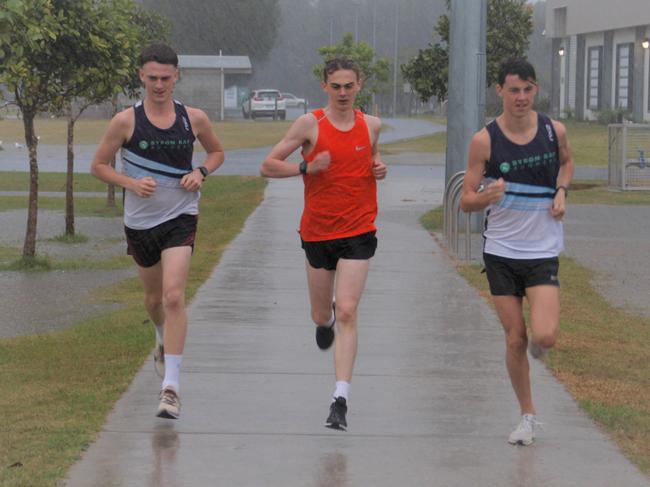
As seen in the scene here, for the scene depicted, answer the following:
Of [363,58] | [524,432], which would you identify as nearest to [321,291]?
[524,432]

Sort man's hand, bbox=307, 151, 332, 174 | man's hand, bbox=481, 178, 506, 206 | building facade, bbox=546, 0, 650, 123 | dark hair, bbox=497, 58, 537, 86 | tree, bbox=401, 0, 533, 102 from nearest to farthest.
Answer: man's hand, bbox=481, 178, 506, 206, dark hair, bbox=497, 58, 537, 86, man's hand, bbox=307, 151, 332, 174, tree, bbox=401, 0, 533, 102, building facade, bbox=546, 0, 650, 123

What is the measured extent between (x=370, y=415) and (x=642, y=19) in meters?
52.8

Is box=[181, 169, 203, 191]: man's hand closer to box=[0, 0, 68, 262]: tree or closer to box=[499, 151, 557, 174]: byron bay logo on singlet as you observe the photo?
box=[499, 151, 557, 174]: byron bay logo on singlet

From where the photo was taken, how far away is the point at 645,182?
89.2 feet

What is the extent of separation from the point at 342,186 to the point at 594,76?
202ft

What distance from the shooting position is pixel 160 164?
6.99 metres

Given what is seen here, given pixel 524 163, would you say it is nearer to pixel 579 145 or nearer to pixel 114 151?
pixel 114 151

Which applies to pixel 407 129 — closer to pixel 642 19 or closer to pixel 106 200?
pixel 642 19

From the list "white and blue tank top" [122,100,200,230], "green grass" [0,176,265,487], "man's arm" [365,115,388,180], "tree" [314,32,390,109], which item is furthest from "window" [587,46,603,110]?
"white and blue tank top" [122,100,200,230]

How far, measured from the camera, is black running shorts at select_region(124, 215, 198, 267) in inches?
278

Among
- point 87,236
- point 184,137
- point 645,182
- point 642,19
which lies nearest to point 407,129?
point 642,19

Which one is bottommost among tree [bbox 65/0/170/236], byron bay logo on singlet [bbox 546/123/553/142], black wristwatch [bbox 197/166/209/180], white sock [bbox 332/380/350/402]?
white sock [bbox 332/380/350/402]

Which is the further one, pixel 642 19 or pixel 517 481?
pixel 642 19

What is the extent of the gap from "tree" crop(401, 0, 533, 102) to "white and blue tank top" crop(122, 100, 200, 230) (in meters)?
16.5
